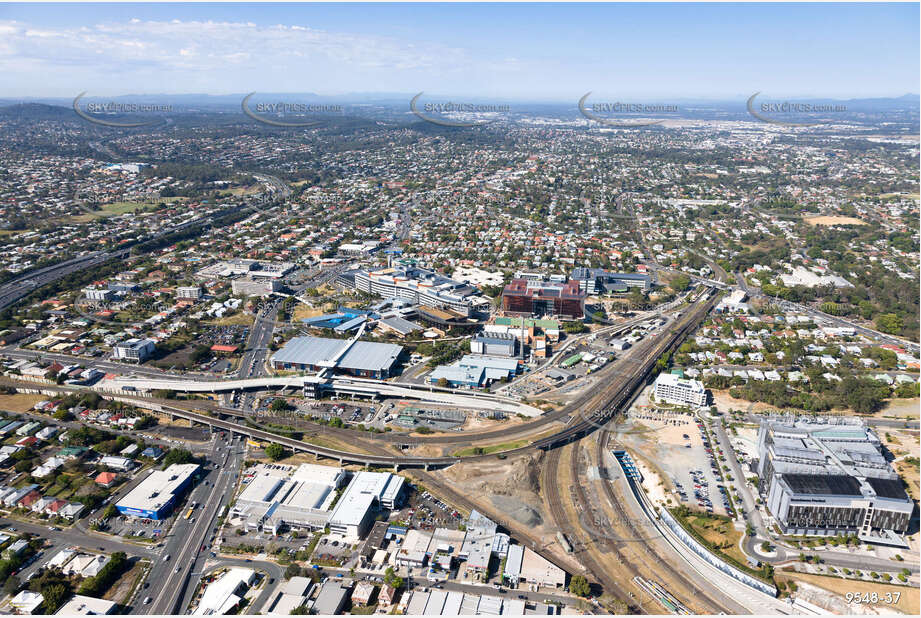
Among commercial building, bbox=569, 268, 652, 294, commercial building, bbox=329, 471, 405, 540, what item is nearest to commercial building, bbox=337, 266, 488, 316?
commercial building, bbox=569, 268, 652, 294

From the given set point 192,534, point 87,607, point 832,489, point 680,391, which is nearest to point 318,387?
point 192,534

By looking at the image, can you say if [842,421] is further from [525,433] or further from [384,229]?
[384,229]

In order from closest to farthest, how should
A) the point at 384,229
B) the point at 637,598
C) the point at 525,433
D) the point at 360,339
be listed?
1. the point at 637,598
2. the point at 525,433
3. the point at 360,339
4. the point at 384,229

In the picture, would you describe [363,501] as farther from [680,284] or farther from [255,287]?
[680,284]

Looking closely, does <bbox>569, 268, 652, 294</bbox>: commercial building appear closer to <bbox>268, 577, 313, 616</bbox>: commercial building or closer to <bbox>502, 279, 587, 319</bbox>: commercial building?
<bbox>502, 279, 587, 319</bbox>: commercial building

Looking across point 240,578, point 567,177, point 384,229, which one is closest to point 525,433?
point 240,578

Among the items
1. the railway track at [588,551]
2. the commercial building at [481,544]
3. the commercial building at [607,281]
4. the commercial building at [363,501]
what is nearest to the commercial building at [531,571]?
the commercial building at [481,544]
